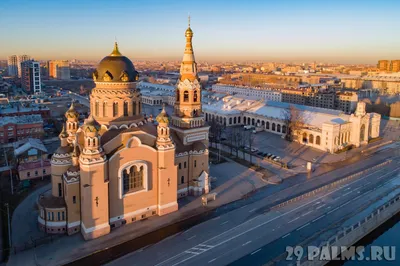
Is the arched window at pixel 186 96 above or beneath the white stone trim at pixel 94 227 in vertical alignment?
above

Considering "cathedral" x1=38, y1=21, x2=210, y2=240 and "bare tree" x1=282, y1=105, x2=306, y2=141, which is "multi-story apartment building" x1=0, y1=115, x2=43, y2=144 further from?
"bare tree" x1=282, y1=105, x2=306, y2=141

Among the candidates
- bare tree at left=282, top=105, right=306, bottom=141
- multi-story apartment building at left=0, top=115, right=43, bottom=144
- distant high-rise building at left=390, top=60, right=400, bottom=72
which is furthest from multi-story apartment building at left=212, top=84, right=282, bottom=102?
distant high-rise building at left=390, top=60, right=400, bottom=72

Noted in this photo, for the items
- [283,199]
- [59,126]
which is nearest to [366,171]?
[283,199]

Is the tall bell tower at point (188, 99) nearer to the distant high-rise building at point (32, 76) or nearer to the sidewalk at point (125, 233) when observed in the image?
the sidewalk at point (125, 233)

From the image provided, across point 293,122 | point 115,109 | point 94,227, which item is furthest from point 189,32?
point 293,122

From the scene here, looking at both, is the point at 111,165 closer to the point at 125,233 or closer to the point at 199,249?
the point at 125,233

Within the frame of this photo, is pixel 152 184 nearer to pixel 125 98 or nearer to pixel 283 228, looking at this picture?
pixel 125 98

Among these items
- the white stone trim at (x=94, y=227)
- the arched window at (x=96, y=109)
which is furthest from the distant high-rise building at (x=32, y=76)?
the white stone trim at (x=94, y=227)
